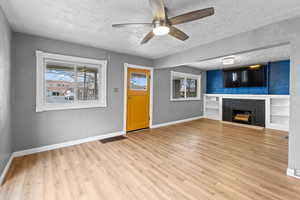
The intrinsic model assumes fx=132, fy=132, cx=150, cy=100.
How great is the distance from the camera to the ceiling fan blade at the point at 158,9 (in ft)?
4.63

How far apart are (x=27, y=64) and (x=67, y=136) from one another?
1.68m

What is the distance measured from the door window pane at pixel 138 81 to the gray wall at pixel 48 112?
0.54 meters

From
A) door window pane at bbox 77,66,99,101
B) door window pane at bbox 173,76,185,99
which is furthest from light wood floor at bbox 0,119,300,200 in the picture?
door window pane at bbox 173,76,185,99

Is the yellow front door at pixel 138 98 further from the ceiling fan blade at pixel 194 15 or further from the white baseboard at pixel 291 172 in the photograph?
the white baseboard at pixel 291 172

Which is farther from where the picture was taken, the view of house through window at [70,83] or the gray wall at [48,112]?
the view of house through window at [70,83]

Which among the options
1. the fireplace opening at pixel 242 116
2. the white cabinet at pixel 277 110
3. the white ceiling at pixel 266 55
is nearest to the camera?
the white ceiling at pixel 266 55

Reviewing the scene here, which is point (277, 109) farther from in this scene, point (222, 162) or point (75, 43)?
point (75, 43)

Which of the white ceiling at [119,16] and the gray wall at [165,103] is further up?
the white ceiling at [119,16]

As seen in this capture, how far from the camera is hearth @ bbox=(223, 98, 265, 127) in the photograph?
477 cm

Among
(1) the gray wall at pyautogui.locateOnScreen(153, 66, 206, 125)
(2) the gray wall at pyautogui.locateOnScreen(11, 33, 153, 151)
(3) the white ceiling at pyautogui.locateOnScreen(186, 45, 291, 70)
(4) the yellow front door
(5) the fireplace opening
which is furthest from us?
(5) the fireplace opening

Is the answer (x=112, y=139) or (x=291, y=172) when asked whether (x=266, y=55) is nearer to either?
(x=291, y=172)

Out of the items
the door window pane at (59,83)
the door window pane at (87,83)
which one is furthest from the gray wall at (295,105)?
the door window pane at (59,83)

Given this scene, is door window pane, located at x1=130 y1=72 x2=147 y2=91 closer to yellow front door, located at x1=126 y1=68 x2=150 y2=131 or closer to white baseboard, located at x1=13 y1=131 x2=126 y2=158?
yellow front door, located at x1=126 y1=68 x2=150 y2=131

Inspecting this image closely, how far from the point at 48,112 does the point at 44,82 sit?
0.64 meters
